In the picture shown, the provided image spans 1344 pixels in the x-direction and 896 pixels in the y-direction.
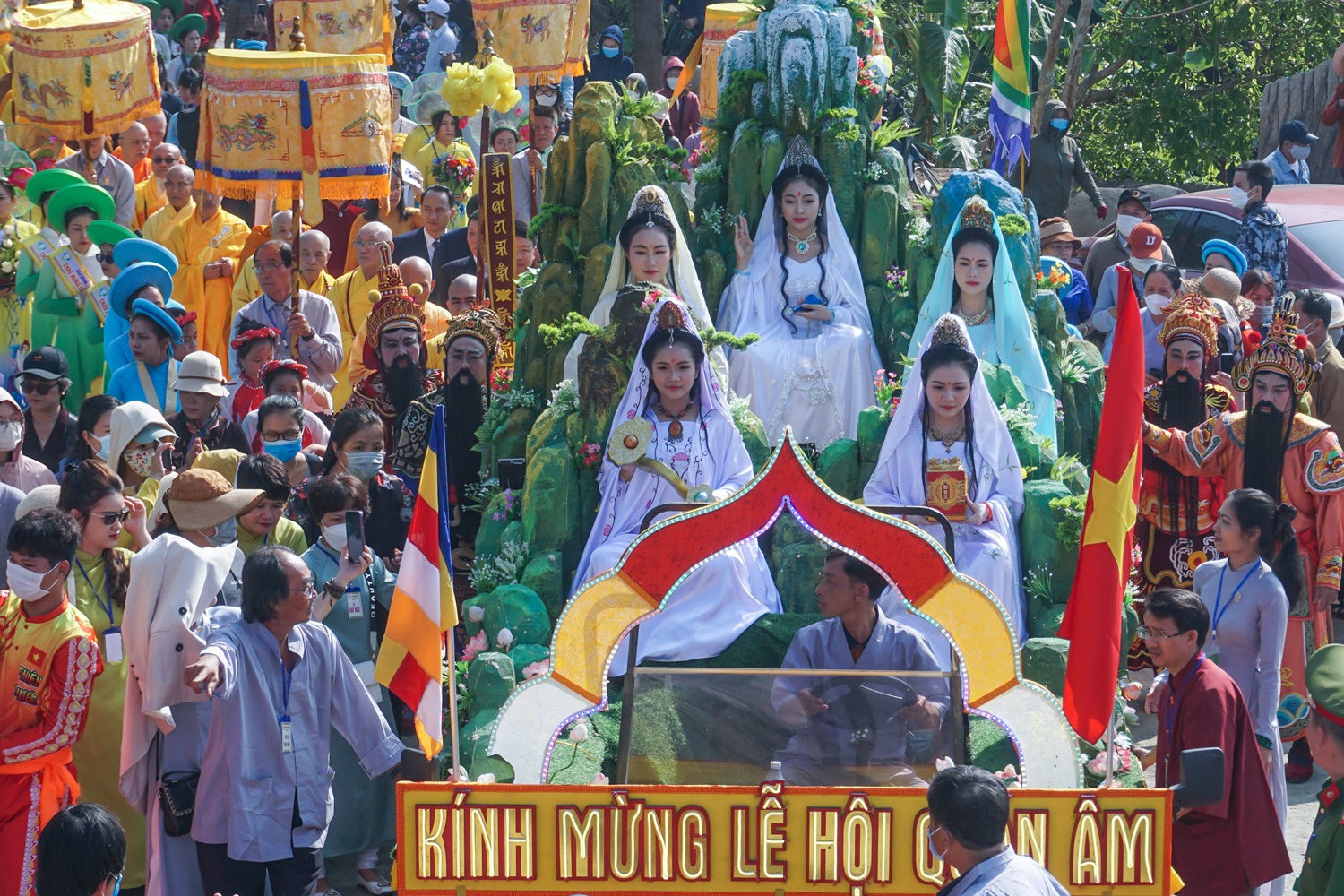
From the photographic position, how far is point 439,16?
19562mm

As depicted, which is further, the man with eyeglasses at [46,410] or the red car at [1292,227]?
the red car at [1292,227]

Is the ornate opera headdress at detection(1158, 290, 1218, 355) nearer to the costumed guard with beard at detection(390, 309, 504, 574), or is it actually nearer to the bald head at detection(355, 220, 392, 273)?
the costumed guard with beard at detection(390, 309, 504, 574)

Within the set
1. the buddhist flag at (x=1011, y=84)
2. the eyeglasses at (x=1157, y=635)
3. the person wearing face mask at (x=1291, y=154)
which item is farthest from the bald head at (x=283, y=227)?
the person wearing face mask at (x=1291, y=154)

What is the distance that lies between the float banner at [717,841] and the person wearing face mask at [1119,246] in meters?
7.27

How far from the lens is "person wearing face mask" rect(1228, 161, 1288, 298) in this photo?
38.8 ft

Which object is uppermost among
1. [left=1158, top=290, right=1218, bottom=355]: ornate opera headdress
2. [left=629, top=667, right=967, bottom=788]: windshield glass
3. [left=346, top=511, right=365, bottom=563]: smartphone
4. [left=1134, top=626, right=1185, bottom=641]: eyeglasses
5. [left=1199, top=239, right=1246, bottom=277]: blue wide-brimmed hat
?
[left=1158, top=290, right=1218, bottom=355]: ornate opera headdress

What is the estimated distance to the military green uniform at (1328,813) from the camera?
16.8 ft

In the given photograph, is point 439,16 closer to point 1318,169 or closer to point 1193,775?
point 1318,169

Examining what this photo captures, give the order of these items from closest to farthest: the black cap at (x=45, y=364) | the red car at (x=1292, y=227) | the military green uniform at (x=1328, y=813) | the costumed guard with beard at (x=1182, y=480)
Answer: the military green uniform at (x=1328, y=813) → the black cap at (x=45, y=364) → the costumed guard with beard at (x=1182, y=480) → the red car at (x=1292, y=227)

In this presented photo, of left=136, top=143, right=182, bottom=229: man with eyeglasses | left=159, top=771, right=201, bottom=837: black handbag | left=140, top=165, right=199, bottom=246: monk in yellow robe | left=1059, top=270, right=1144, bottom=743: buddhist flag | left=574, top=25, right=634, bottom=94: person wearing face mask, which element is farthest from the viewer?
left=574, top=25, right=634, bottom=94: person wearing face mask

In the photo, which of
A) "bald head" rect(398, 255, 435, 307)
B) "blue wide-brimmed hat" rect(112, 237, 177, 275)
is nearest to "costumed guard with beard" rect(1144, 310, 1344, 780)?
"bald head" rect(398, 255, 435, 307)

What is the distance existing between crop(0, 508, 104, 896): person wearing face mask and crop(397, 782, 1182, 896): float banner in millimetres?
1241

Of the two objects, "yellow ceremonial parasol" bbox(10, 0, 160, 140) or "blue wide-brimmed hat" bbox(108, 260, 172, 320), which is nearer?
"blue wide-brimmed hat" bbox(108, 260, 172, 320)

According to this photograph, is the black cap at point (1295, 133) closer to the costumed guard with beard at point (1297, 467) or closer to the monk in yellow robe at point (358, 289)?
the costumed guard with beard at point (1297, 467)
